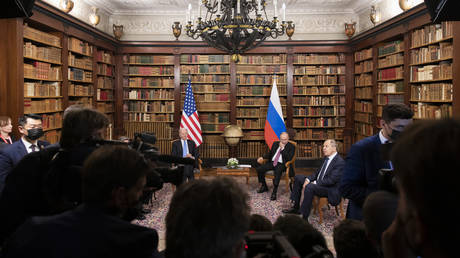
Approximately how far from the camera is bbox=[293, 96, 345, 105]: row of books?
8.15 meters

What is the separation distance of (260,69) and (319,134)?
2108 mm

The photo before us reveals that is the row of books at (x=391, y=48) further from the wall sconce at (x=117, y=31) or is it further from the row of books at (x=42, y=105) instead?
the row of books at (x=42, y=105)

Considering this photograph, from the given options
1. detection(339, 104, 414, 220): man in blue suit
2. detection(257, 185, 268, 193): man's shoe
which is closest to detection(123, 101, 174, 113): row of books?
detection(257, 185, 268, 193): man's shoe

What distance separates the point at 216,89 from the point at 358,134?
137 inches

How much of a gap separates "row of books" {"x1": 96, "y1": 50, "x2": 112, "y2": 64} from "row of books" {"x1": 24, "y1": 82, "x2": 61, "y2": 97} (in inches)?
64.4

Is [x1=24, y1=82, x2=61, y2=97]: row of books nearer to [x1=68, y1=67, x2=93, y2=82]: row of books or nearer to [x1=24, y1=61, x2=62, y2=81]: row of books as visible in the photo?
[x1=24, y1=61, x2=62, y2=81]: row of books

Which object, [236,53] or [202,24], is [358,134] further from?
[202,24]

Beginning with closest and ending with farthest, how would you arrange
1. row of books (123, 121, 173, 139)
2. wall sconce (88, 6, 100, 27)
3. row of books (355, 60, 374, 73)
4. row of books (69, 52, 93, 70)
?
row of books (69, 52, 93, 70) < wall sconce (88, 6, 100, 27) < row of books (355, 60, 374, 73) < row of books (123, 121, 173, 139)

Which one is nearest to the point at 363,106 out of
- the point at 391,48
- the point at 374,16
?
the point at 391,48

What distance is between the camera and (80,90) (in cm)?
652

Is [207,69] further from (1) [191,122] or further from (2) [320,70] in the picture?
(2) [320,70]

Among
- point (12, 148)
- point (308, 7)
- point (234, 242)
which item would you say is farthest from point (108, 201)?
point (308, 7)

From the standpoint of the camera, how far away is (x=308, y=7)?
7941 mm

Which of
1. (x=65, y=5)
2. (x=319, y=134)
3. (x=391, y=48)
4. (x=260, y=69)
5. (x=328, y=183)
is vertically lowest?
(x=328, y=183)
